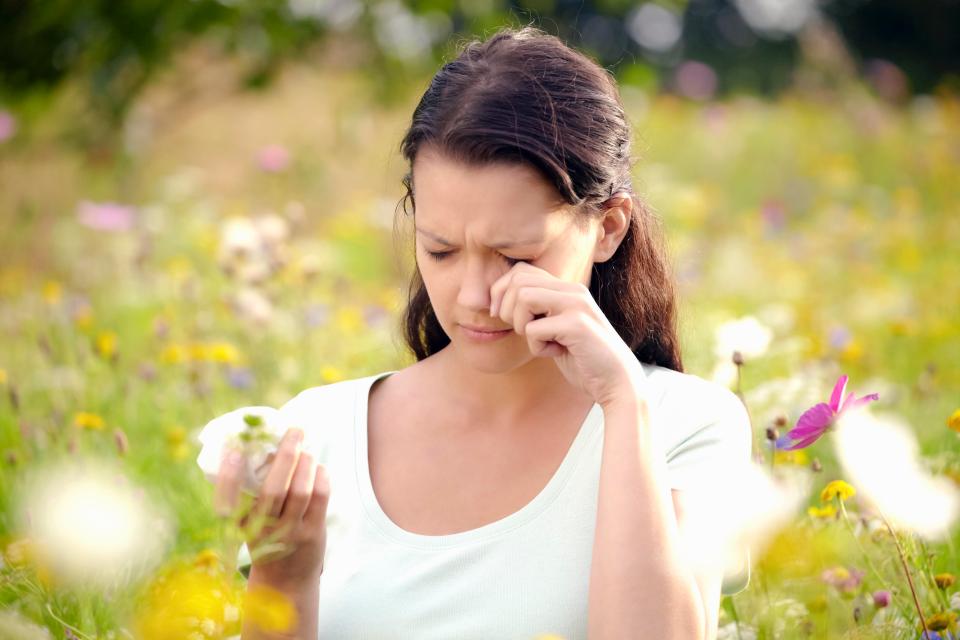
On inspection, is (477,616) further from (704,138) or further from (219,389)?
(704,138)

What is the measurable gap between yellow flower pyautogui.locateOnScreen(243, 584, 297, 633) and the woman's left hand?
44cm

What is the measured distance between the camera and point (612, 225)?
1604 millimetres

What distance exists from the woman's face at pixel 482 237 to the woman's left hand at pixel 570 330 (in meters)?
0.04

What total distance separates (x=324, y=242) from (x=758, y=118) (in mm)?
3486

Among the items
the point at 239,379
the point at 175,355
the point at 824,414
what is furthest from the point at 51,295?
the point at 824,414

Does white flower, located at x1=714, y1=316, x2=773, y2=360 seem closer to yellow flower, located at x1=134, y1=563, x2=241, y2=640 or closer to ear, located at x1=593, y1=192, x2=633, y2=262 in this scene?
ear, located at x1=593, y1=192, x2=633, y2=262

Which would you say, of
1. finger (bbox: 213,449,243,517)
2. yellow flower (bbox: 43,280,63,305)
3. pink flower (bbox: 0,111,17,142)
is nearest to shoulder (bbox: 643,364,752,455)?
finger (bbox: 213,449,243,517)

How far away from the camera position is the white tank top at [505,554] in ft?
4.58

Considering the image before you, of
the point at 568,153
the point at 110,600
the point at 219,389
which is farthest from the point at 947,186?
the point at 110,600

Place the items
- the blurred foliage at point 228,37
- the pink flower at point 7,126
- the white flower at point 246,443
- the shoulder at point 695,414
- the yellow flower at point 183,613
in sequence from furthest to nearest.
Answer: the pink flower at point 7,126 < the blurred foliage at point 228,37 < the shoulder at point 695,414 < the white flower at point 246,443 < the yellow flower at point 183,613

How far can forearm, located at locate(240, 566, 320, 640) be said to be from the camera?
131 cm

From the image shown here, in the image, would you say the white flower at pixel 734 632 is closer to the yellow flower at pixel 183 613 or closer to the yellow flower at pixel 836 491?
the yellow flower at pixel 836 491

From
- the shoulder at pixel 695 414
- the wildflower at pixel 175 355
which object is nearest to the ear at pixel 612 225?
the shoulder at pixel 695 414

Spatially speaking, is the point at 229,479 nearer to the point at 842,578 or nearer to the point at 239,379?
the point at 842,578
